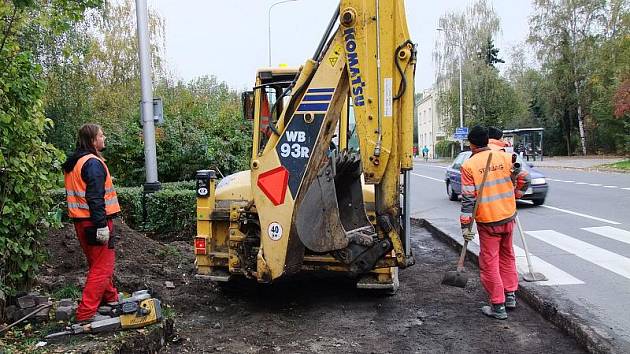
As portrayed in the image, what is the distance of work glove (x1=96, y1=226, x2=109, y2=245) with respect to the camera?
4.82m

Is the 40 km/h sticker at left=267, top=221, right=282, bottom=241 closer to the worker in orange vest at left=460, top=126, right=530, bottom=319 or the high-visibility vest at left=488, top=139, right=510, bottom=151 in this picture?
the worker in orange vest at left=460, top=126, right=530, bottom=319

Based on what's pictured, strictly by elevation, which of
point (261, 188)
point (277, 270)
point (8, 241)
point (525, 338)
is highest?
point (261, 188)

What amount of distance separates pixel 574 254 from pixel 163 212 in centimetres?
677

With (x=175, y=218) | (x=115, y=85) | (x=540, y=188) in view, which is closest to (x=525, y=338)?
(x=175, y=218)

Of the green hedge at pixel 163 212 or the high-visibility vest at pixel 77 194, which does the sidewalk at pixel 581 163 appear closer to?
the green hedge at pixel 163 212

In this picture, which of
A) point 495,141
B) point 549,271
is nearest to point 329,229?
point 495,141

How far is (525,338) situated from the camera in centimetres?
499

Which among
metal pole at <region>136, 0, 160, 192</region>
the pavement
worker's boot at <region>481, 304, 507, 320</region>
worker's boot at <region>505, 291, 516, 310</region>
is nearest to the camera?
worker's boot at <region>481, 304, 507, 320</region>

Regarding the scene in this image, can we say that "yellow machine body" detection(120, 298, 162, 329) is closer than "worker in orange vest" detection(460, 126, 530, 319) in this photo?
Yes

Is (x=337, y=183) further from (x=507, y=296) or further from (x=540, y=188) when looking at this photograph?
(x=540, y=188)

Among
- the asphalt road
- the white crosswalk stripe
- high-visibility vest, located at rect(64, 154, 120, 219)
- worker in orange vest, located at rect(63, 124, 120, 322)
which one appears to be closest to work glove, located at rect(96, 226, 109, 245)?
worker in orange vest, located at rect(63, 124, 120, 322)

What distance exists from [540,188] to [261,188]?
10.9 metres

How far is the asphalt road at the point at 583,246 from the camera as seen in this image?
5.72 metres

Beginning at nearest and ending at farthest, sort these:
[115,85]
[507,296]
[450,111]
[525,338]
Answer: [525,338]
[507,296]
[115,85]
[450,111]
